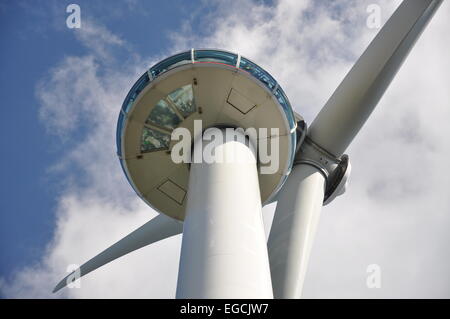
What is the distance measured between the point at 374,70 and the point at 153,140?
24.9 ft

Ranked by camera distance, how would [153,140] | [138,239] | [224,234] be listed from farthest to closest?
[138,239], [153,140], [224,234]

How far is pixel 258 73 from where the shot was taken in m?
12.8

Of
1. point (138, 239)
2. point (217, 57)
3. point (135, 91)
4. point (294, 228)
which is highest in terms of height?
point (217, 57)

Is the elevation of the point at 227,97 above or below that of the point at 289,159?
above

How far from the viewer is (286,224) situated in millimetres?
15555

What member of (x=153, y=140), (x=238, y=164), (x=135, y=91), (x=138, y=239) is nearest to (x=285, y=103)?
(x=238, y=164)

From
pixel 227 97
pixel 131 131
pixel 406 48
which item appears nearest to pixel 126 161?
pixel 131 131

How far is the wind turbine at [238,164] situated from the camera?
29.2 feet

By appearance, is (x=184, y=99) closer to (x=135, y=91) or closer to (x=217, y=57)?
(x=135, y=91)

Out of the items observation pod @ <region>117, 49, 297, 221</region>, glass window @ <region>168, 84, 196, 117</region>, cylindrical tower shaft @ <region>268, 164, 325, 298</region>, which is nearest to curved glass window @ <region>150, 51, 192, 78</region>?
observation pod @ <region>117, 49, 297, 221</region>

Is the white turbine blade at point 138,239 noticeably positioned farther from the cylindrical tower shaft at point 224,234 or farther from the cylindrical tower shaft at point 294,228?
the cylindrical tower shaft at point 224,234
